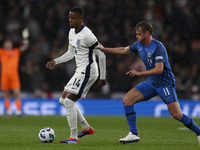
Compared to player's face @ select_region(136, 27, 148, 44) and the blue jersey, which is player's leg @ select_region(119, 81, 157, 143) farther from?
player's face @ select_region(136, 27, 148, 44)

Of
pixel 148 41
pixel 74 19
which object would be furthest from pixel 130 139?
pixel 74 19

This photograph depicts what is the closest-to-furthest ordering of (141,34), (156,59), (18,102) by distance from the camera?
(156,59), (141,34), (18,102)

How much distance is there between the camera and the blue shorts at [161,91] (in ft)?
25.9

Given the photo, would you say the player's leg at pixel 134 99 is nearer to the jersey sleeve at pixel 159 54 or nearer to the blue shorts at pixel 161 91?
the blue shorts at pixel 161 91

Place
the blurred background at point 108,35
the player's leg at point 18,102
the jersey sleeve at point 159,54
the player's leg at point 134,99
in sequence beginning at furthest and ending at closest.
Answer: the blurred background at point 108,35
the player's leg at point 18,102
the player's leg at point 134,99
the jersey sleeve at point 159,54

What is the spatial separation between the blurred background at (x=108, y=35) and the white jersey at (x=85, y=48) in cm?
819

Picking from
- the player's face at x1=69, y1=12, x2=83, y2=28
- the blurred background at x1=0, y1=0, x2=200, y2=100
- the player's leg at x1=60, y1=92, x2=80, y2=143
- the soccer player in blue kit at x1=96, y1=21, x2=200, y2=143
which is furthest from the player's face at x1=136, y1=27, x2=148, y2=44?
the blurred background at x1=0, y1=0, x2=200, y2=100

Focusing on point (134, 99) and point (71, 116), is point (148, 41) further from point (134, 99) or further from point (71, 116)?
point (71, 116)

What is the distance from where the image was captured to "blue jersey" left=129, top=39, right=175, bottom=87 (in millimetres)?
7770

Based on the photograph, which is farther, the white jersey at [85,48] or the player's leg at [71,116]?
the white jersey at [85,48]

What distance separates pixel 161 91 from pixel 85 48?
1407 millimetres

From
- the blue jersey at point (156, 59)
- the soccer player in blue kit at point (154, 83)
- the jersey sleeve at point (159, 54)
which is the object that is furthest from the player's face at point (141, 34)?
the jersey sleeve at point (159, 54)

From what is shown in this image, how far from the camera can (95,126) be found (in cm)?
1224

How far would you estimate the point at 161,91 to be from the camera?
7938mm
